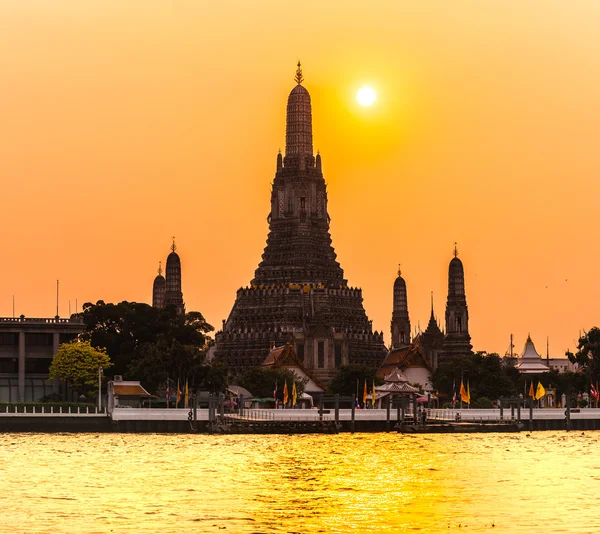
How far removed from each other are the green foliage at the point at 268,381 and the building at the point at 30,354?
833 inches

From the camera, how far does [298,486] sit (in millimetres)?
89688

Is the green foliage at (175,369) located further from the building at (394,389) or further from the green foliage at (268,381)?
the building at (394,389)

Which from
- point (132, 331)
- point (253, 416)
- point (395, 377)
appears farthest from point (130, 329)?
point (253, 416)

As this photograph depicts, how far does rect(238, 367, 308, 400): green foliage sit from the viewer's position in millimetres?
187625

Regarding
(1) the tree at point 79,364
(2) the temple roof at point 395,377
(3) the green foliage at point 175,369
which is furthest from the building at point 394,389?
(1) the tree at point 79,364

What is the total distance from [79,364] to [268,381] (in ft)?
88.1

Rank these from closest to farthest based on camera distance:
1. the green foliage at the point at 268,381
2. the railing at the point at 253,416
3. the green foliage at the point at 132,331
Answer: the railing at the point at 253,416 → the green foliage at the point at 132,331 → the green foliage at the point at 268,381

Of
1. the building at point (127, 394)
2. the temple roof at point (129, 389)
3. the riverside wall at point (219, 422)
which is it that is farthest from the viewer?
the temple roof at point (129, 389)

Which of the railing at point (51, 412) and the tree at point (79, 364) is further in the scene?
the tree at point (79, 364)

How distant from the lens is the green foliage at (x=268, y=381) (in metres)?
188

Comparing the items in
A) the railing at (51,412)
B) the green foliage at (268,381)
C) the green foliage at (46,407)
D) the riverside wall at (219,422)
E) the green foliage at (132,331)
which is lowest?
the riverside wall at (219,422)

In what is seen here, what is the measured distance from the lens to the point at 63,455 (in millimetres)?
116562

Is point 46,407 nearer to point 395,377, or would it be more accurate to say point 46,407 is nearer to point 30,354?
point 30,354

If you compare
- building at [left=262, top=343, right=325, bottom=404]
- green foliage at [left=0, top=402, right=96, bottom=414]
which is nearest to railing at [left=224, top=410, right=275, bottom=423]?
green foliage at [left=0, top=402, right=96, bottom=414]
